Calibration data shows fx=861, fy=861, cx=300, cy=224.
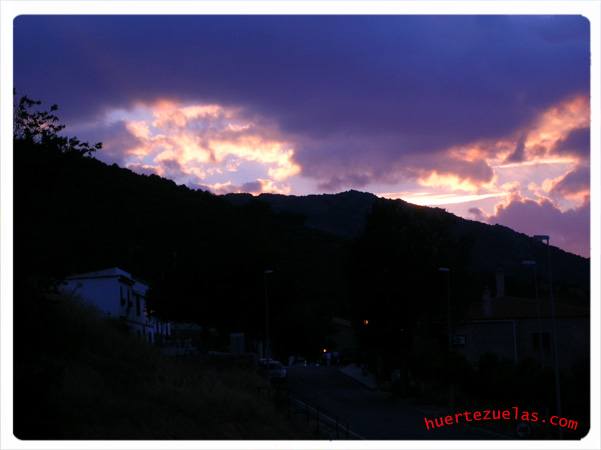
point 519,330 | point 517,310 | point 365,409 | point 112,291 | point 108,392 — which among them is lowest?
point 365,409

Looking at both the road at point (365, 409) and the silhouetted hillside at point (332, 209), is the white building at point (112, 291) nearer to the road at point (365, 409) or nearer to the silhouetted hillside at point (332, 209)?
the road at point (365, 409)

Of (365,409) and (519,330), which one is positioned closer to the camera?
(365,409)

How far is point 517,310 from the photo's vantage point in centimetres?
5888

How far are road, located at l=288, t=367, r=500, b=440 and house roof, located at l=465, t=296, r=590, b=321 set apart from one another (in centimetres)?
920

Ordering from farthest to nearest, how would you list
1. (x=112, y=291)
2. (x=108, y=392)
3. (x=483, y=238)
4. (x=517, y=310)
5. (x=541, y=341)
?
(x=483, y=238), (x=517, y=310), (x=112, y=291), (x=541, y=341), (x=108, y=392)

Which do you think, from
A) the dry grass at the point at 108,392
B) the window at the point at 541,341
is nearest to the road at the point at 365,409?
the dry grass at the point at 108,392

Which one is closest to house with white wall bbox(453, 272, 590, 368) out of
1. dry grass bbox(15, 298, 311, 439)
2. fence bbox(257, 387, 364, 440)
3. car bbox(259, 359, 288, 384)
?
car bbox(259, 359, 288, 384)

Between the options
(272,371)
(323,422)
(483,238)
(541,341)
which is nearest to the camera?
(323,422)

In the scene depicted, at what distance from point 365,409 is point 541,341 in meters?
15.7

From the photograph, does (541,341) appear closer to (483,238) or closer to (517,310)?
(517,310)

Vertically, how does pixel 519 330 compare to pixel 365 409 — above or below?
above

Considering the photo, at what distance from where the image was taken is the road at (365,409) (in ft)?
100

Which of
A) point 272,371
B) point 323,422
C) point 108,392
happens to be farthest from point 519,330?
point 108,392

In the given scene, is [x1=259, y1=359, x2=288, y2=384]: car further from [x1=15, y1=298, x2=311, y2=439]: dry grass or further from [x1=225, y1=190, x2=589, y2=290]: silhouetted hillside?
[x1=15, y1=298, x2=311, y2=439]: dry grass
